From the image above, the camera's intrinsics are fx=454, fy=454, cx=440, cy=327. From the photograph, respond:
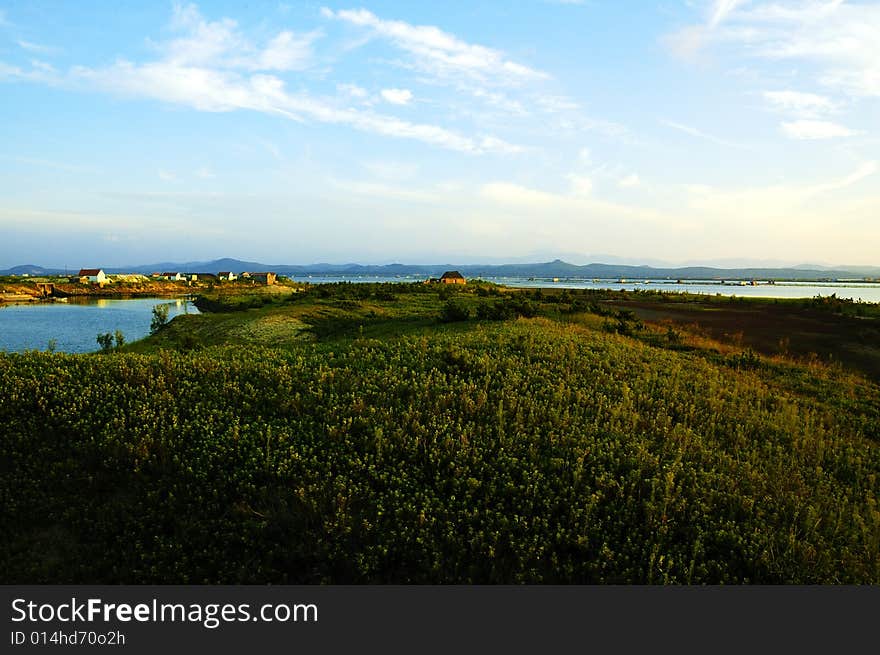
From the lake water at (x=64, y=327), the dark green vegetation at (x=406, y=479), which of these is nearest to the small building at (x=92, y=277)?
the lake water at (x=64, y=327)

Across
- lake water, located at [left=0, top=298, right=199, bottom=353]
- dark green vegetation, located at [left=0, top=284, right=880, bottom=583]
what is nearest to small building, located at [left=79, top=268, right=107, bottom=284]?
lake water, located at [left=0, top=298, right=199, bottom=353]

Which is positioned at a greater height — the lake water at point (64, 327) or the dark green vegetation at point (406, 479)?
the dark green vegetation at point (406, 479)

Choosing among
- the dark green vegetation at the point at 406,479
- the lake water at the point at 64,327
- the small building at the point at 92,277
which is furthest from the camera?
the small building at the point at 92,277

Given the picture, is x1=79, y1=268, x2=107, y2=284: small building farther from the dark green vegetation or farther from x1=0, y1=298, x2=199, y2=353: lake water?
the dark green vegetation

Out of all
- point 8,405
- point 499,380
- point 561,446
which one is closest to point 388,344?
point 499,380

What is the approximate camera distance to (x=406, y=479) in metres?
6.26

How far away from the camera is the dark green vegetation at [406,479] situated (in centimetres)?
528

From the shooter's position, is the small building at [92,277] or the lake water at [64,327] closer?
the lake water at [64,327]

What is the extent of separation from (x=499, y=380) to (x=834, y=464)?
6249 mm

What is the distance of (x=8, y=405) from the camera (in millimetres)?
7578

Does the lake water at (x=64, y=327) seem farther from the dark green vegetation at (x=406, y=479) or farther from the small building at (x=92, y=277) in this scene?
the small building at (x=92, y=277)

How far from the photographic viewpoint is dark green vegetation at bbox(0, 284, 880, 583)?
5277 millimetres

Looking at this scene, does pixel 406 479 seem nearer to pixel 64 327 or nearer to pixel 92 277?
pixel 64 327

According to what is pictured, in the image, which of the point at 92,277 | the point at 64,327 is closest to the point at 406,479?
the point at 64,327
